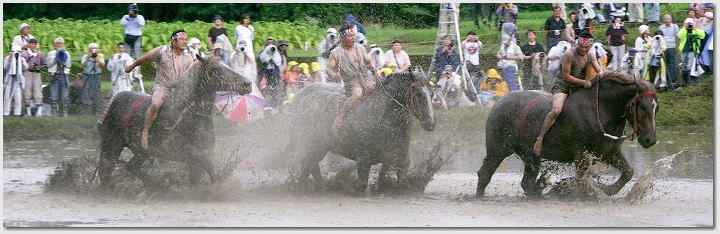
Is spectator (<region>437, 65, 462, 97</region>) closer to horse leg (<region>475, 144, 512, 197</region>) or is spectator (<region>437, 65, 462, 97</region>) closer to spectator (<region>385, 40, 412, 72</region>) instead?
spectator (<region>385, 40, 412, 72</region>)

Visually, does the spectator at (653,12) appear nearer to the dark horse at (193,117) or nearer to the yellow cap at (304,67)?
the yellow cap at (304,67)

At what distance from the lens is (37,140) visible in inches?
934

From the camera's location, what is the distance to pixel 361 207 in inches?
631

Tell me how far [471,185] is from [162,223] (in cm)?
506

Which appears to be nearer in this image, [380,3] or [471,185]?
[471,185]

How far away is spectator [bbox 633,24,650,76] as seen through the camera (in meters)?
24.6

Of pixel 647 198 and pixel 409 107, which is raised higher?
pixel 409 107

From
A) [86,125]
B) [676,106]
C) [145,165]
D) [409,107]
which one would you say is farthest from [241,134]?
[676,106]

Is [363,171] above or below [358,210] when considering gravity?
above

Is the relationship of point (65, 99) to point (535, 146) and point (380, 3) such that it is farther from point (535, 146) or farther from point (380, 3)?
point (535, 146)

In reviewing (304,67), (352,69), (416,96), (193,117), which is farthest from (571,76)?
(304,67)

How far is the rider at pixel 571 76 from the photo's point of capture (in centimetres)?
1623

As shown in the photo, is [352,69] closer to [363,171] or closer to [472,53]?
[363,171]

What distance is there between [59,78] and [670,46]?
10.4 meters
